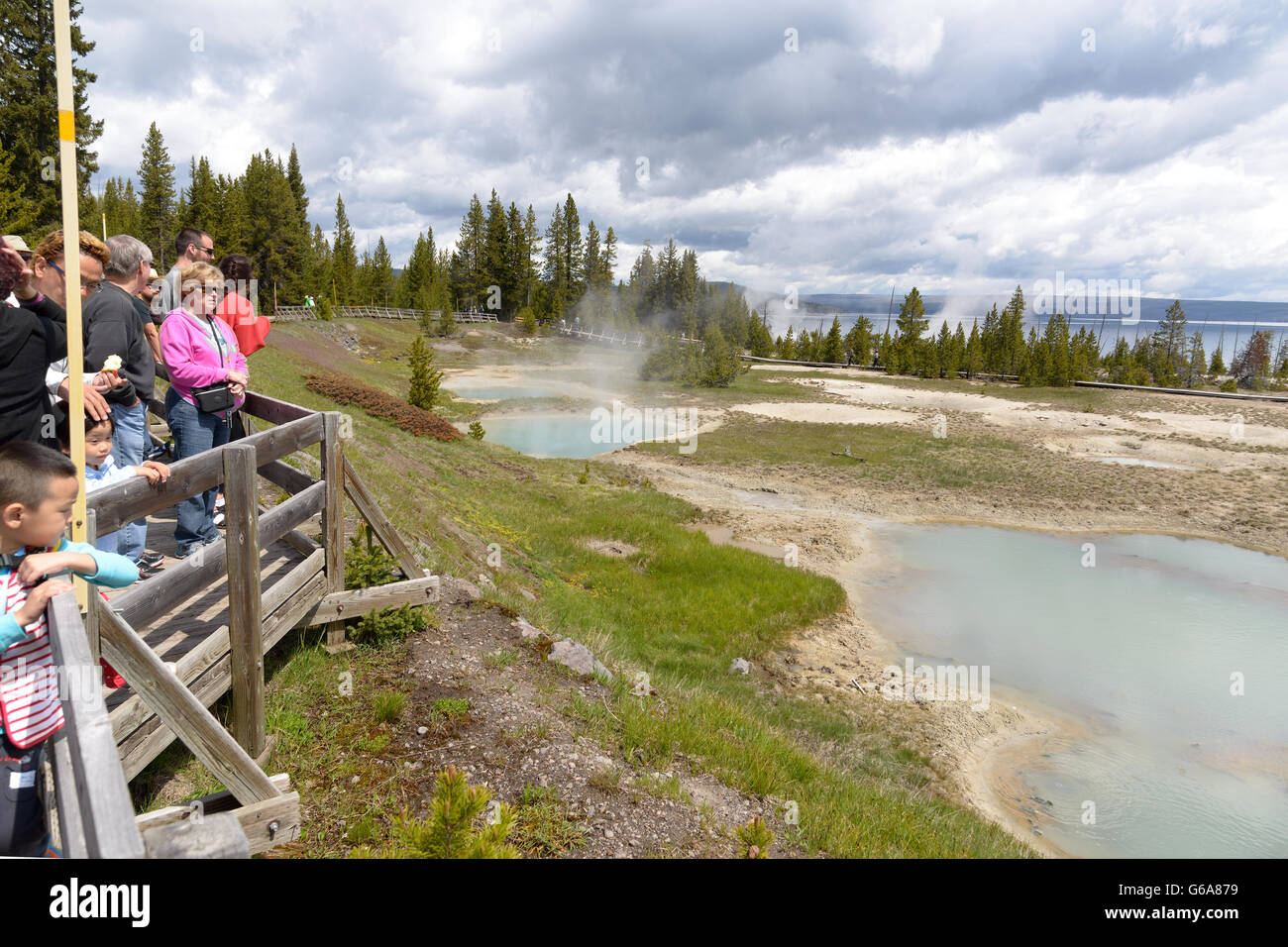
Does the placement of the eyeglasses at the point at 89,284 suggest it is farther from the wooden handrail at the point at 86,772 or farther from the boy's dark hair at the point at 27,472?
the wooden handrail at the point at 86,772

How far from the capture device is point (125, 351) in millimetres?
5875

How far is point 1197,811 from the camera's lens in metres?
10.3

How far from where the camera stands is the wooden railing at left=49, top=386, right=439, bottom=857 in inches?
78.7

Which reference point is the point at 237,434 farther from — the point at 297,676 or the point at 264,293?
the point at 264,293

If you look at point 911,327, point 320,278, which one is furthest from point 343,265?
point 911,327

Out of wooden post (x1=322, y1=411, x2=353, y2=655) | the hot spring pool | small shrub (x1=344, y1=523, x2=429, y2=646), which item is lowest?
the hot spring pool

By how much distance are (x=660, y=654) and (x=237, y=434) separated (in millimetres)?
8368

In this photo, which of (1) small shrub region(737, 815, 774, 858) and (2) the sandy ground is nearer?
(1) small shrub region(737, 815, 774, 858)

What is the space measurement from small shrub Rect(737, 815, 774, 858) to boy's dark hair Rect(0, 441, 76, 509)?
15.4ft

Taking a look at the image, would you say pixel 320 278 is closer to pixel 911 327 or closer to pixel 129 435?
pixel 911 327

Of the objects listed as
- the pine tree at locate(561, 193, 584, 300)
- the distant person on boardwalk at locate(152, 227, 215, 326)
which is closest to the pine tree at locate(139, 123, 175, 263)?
the pine tree at locate(561, 193, 584, 300)

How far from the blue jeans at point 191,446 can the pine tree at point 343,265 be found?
8569 cm

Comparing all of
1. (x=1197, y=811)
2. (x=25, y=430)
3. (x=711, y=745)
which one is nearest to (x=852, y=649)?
(x=1197, y=811)

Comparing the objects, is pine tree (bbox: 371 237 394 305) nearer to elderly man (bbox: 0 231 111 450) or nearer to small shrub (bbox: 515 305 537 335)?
small shrub (bbox: 515 305 537 335)
